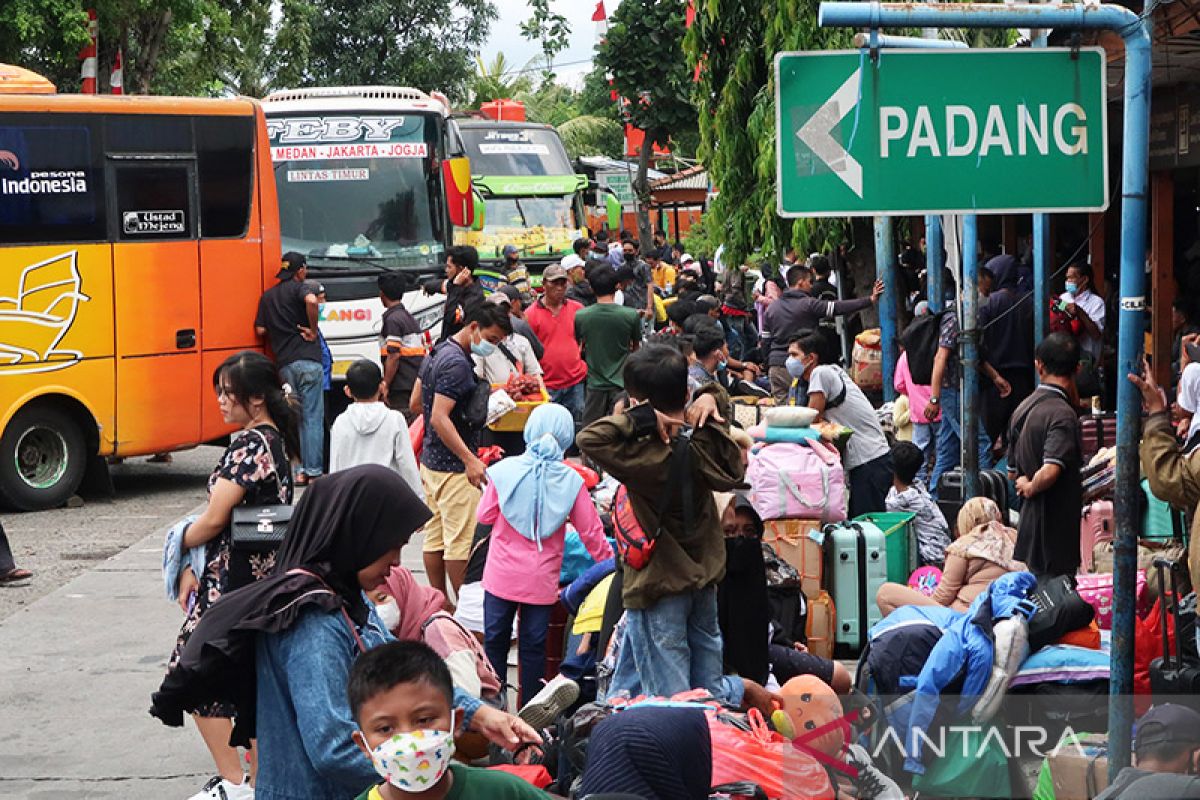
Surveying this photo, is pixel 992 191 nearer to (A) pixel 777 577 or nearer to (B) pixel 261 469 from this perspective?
(B) pixel 261 469

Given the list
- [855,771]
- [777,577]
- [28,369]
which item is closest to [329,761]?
[855,771]

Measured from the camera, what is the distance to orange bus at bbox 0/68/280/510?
1317 centimetres

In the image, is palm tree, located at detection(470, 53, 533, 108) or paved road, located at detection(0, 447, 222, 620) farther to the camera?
palm tree, located at detection(470, 53, 533, 108)

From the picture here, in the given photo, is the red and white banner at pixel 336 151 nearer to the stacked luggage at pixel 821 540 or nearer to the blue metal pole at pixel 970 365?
the blue metal pole at pixel 970 365

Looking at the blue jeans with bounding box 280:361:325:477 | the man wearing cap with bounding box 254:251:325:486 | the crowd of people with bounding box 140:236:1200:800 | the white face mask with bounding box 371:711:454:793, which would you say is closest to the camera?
the white face mask with bounding box 371:711:454:793

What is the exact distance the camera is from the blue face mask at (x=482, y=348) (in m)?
9.37

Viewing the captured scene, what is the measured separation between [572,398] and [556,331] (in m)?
0.66

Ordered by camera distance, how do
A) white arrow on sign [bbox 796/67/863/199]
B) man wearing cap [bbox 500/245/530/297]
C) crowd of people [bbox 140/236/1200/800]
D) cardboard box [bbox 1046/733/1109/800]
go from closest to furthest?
crowd of people [bbox 140/236/1200/800] < white arrow on sign [bbox 796/67/863/199] < cardboard box [bbox 1046/733/1109/800] < man wearing cap [bbox 500/245/530/297]

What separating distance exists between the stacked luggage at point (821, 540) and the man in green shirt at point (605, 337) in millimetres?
3952

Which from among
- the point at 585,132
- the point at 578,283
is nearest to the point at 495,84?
the point at 585,132

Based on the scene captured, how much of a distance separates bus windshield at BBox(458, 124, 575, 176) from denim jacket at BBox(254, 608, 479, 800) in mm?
23190

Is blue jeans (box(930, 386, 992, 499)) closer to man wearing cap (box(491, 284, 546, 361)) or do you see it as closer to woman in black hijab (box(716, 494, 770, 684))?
man wearing cap (box(491, 284, 546, 361))

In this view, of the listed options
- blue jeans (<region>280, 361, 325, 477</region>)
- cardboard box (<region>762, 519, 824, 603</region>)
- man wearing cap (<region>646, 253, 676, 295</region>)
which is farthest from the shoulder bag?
man wearing cap (<region>646, 253, 676, 295</region>)

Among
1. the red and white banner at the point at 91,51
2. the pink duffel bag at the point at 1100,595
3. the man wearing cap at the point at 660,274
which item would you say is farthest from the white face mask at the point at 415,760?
the man wearing cap at the point at 660,274
